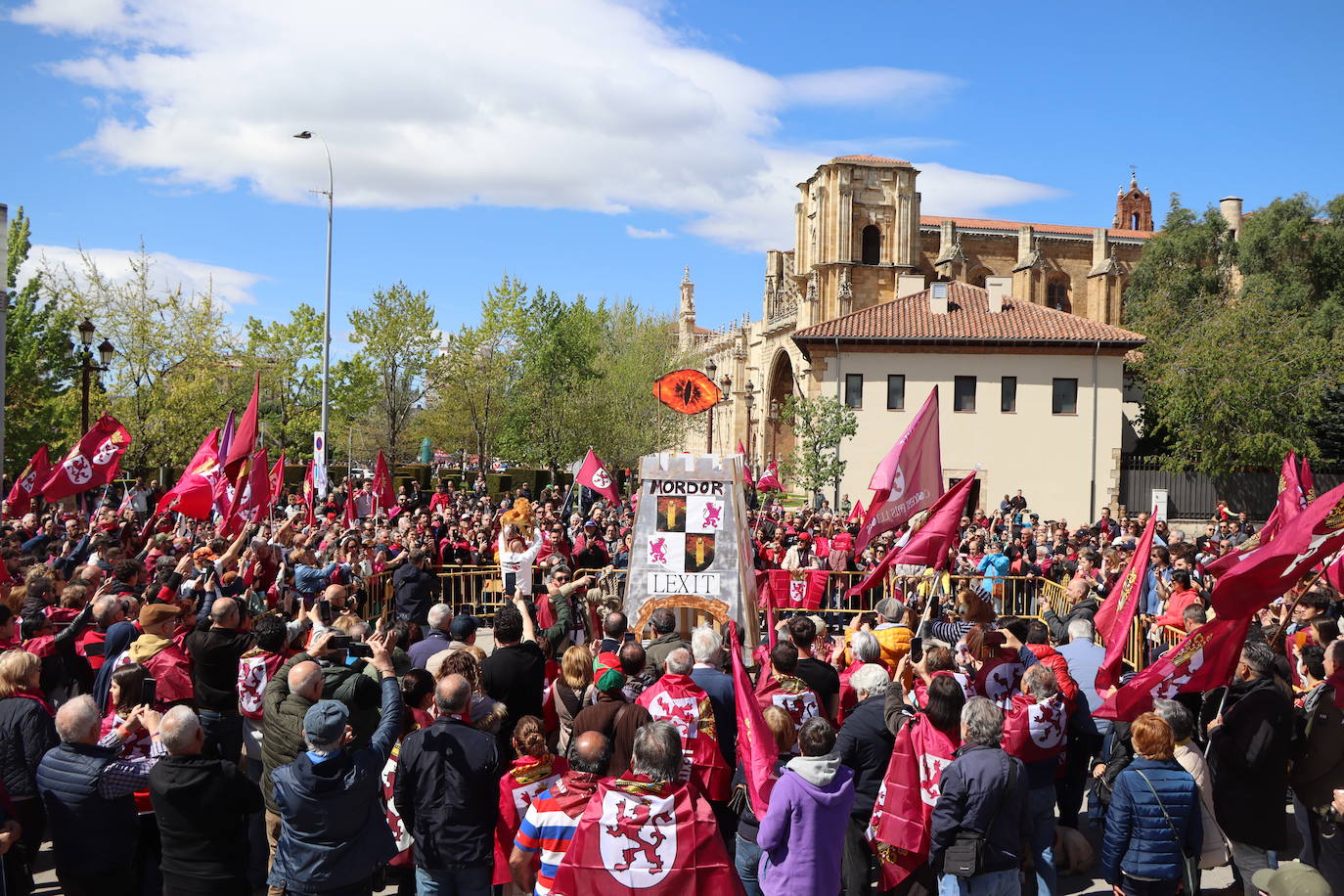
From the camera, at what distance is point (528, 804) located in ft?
18.2

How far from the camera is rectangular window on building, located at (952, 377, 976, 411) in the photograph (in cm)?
4012

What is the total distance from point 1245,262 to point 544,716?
53832 millimetres

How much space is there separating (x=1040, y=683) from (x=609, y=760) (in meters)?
2.93

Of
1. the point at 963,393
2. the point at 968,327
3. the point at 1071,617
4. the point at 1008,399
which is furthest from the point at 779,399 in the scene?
the point at 1071,617

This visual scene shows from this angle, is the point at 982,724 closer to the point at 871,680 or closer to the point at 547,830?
the point at 871,680

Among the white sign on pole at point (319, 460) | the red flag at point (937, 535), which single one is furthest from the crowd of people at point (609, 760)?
the white sign on pole at point (319, 460)

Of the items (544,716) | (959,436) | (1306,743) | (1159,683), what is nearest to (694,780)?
(544,716)

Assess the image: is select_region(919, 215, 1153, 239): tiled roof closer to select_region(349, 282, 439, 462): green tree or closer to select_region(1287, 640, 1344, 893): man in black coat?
select_region(349, 282, 439, 462): green tree

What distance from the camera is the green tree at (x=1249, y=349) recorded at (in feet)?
122

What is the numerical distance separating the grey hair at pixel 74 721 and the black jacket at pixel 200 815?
0.58 m

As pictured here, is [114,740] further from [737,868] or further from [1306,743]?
[1306,743]

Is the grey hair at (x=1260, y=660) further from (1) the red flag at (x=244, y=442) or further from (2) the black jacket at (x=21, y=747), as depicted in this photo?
(1) the red flag at (x=244, y=442)

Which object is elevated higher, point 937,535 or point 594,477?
point 594,477

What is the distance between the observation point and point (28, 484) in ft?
55.1
